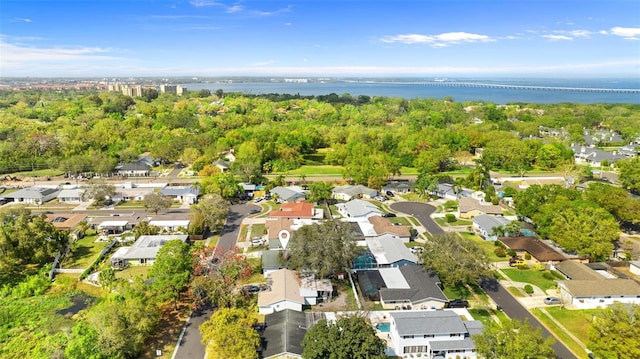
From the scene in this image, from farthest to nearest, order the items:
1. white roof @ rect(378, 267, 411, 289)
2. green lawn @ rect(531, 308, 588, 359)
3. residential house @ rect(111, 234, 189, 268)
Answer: residential house @ rect(111, 234, 189, 268) < white roof @ rect(378, 267, 411, 289) < green lawn @ rect(531, 308, 588, 359)

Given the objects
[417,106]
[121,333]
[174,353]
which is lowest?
[174,353]

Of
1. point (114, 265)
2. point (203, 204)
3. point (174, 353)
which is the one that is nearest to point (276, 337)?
point (174, 353)

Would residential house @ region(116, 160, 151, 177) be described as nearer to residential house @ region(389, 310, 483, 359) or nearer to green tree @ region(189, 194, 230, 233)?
green tree @ region(189, 194, 230, 233)

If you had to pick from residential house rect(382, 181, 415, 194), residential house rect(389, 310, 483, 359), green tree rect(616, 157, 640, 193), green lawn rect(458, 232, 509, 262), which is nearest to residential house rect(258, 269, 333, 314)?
residential house rect(389, 310, 483, 359)

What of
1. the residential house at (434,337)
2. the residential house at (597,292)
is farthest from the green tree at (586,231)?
the residential house at (434,337)

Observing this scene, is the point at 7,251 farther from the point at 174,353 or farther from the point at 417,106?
the point at 417,106

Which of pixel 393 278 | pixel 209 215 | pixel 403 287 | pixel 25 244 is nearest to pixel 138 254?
pixel 209 215

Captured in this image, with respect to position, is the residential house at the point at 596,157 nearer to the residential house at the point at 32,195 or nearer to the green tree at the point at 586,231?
the green tree at the point at 586,231
